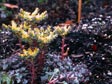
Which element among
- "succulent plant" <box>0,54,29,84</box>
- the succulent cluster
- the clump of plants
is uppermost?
the clump of plants

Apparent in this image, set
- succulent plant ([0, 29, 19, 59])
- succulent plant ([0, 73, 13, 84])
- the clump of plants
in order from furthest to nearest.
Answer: succulent plant ([0, 29, 19, 59])
succulent plant ([0, 73, 13, 84])
the clump of plants

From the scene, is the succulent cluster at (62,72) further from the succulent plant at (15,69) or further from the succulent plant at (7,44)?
the succulent plant at (7,44)

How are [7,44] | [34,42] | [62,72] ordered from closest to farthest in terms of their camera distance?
[34,42] < [62,72] < [7,44]

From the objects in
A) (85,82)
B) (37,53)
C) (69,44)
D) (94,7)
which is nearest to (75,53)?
(69,44)

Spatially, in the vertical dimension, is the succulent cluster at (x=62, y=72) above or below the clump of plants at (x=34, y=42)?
below

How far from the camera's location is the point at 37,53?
2.49m

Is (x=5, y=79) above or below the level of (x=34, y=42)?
below

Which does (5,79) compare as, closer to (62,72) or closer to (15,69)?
(15,69)

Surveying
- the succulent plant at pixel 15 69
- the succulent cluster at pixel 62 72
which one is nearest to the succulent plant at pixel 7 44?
the succulent plant at pixel 15 69

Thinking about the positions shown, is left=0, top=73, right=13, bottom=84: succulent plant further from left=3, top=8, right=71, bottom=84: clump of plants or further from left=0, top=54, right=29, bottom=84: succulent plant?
left=3, top=8, right=71, bottom=84: clump of plants

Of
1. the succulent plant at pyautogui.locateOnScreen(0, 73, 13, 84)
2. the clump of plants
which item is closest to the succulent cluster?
the clump of plants

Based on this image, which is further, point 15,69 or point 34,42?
point 15,69

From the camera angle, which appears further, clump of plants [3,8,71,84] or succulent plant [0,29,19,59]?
succulent plant [0,29,19,59]

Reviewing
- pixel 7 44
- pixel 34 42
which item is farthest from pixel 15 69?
pixel 7 44
